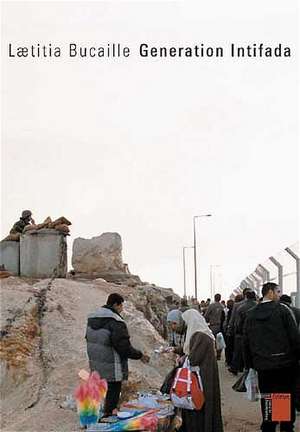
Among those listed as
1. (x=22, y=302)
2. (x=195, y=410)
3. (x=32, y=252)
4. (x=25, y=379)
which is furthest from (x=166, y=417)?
(x=32, y=252)

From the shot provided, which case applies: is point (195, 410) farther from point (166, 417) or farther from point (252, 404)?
point (252, 404)

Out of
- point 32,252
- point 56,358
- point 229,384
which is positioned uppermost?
point 32,252

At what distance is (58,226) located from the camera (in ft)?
57.2

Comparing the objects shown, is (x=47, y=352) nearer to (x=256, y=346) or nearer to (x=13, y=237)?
(x=256, y=346)

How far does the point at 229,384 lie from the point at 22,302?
12.0 ft

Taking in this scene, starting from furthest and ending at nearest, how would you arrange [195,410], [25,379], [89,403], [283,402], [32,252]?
[32,252] < [25,379] < [283,402] < [195,410] < [89,403]

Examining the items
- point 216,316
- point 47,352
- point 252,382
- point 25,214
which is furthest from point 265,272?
point 252,382

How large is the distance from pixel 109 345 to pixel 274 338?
5.16ft

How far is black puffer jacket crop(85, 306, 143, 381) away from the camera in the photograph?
25.1ft

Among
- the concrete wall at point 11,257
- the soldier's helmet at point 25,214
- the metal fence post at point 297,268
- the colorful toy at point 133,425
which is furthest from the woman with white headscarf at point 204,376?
the soldier's helmet at point 25,214

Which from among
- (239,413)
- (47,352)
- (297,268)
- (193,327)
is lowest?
(239,413)

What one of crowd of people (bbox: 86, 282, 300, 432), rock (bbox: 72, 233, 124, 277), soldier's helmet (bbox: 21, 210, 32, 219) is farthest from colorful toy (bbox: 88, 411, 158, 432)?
rock (bbox: 72, 233, 124, 277)

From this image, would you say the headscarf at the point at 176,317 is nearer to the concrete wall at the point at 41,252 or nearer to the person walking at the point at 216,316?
the person walking at the point at 216,316

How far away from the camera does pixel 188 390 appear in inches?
272
